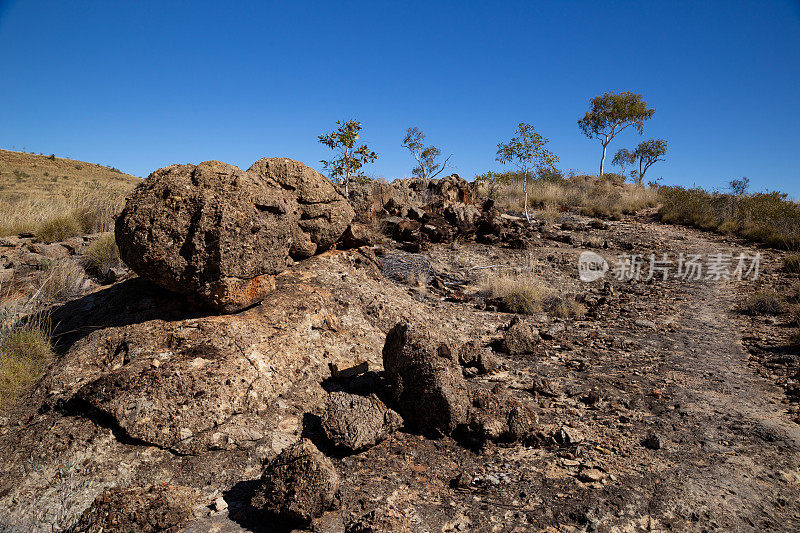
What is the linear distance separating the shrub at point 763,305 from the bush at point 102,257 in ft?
35.5

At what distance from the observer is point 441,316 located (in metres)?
6.60

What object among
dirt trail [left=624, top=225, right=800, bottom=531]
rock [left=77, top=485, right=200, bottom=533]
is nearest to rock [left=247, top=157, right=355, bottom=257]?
Answer: rock [left=77, top=485, right=200, bottom=533]

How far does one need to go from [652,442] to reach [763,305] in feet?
19.2

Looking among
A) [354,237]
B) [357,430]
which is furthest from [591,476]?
[354,237]

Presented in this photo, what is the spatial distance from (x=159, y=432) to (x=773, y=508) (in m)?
4.17

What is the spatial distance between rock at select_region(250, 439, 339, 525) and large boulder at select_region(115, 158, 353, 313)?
70.9 inches

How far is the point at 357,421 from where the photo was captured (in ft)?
10.6

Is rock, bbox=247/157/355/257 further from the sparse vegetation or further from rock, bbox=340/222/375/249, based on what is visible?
the sparse vegetation

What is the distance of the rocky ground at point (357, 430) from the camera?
2594 millimetres

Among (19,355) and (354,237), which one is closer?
(19,355)

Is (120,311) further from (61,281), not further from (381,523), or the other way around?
(381,523)

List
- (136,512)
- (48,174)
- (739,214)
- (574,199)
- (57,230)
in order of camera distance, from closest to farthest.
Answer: (136,512) < (57,230) < (739,214) < (574,199) < (48,174)

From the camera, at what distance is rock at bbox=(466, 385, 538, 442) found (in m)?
3.39

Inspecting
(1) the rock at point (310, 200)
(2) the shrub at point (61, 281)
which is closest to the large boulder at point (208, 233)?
(1) the rock at point (310, 200)
